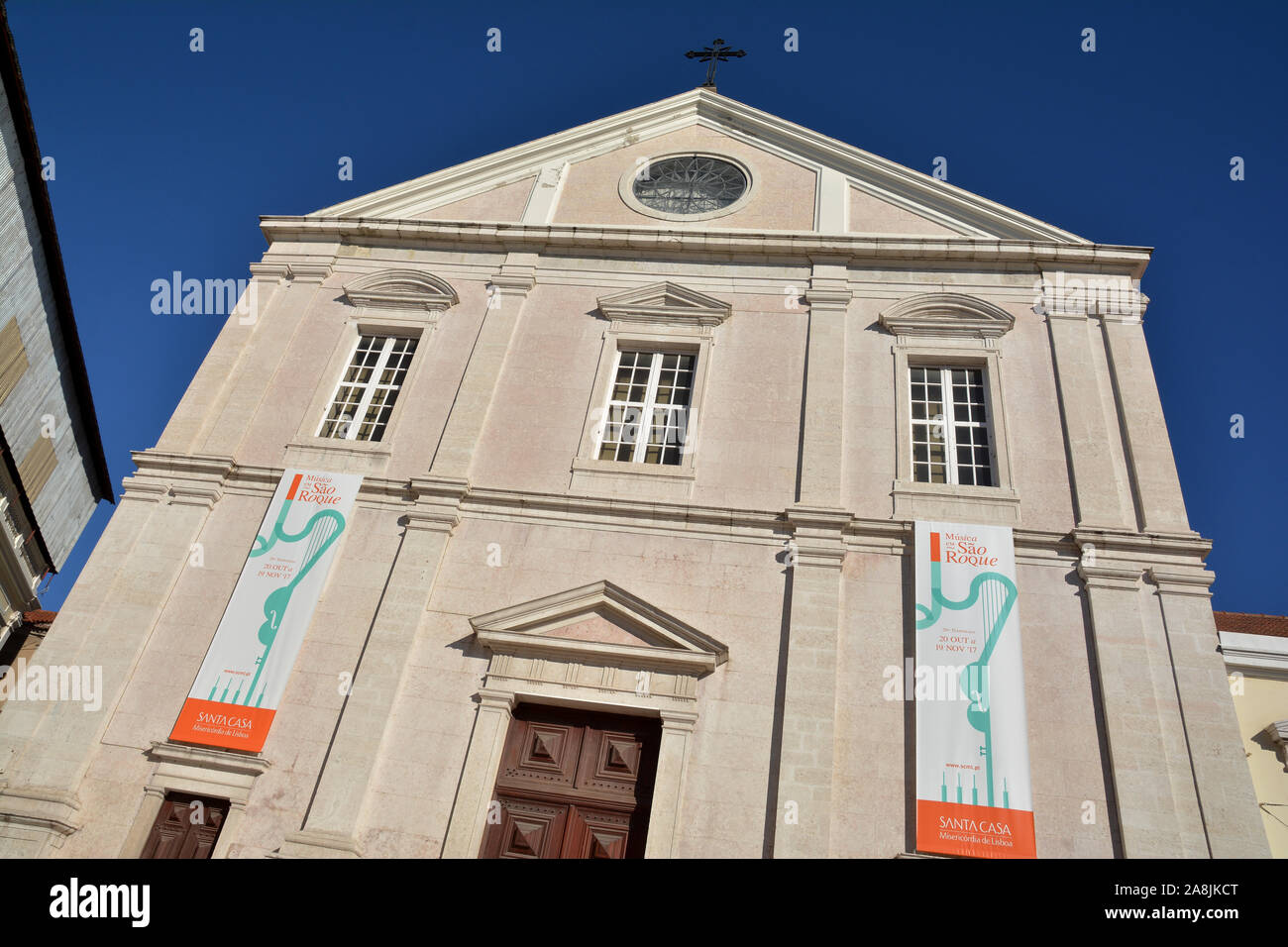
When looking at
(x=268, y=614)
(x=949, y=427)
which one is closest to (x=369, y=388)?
(x=268, y=614)

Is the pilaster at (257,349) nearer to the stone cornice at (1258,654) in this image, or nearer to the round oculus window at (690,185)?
the round oculus window at (690,185)

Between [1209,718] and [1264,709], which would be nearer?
[1209,718]

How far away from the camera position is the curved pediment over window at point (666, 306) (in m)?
13.1

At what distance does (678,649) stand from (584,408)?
4.17m

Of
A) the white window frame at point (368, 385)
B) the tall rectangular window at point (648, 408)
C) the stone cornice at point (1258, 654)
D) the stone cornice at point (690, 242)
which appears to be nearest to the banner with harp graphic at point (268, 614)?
the white window frame at point (368, 385)

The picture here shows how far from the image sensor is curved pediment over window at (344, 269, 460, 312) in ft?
45.7

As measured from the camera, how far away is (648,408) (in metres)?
12.4

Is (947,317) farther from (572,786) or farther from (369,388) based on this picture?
(369,388)

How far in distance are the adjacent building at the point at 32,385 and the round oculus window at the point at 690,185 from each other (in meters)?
12.8

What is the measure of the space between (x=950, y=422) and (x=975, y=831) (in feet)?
18.3

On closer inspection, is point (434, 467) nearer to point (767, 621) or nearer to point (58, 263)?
point (767, 621)

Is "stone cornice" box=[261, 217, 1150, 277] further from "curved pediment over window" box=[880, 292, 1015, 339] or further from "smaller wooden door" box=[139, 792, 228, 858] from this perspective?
"smaller wooden door" box=[139, 792, 228, 858]
